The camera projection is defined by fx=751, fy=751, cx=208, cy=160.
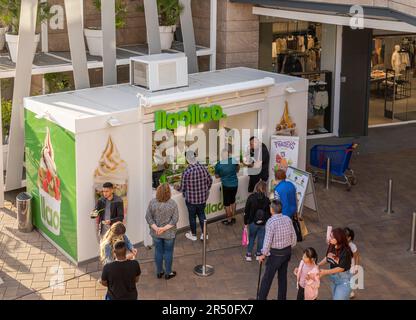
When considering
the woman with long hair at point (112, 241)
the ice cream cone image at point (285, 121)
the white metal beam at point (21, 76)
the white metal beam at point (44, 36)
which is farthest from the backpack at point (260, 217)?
the white metal beam at point (44, 36)

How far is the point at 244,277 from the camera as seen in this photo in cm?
1180

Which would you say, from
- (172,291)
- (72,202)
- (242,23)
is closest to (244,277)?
(172,291)

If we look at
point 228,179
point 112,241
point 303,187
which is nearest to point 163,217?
point 112,241

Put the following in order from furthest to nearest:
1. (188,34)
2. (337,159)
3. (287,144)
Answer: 1. (337,159)
2. (188,34)
3. (287,144)

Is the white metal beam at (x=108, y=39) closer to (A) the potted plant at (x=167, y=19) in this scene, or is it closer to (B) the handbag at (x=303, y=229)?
(A) the potted plant at (x=167, y=19)

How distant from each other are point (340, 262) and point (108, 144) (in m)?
4.41

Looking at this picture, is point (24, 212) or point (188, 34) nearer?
point (24, 212)

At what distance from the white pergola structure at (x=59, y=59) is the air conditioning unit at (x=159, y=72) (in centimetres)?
65

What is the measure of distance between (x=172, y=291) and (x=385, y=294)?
318 centimetres

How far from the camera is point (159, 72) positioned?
13539 mm

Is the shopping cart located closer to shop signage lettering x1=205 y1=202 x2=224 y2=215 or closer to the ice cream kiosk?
the ice cream kiosk

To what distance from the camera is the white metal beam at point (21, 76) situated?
530 inches

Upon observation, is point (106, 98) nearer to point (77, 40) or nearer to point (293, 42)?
point (77, 40)

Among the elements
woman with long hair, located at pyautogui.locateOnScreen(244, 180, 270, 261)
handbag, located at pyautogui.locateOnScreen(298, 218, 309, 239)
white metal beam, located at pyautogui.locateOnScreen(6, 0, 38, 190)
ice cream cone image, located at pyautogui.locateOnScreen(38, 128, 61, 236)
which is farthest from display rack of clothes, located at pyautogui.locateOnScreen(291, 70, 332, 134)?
ice cream cone image, located at pyautogui.locateOnScreen(38, 128, 61, 236)
